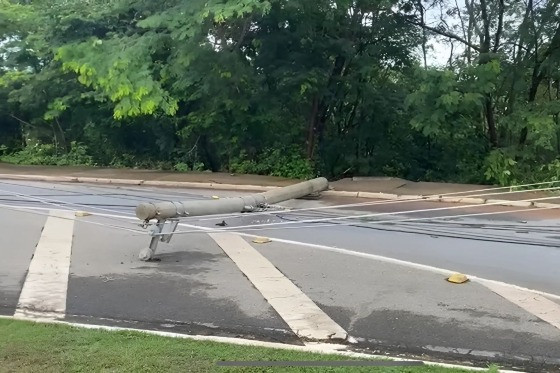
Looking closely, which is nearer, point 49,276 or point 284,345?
point 284,345

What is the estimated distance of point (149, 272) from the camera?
7.31m

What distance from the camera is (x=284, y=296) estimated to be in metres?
6.28

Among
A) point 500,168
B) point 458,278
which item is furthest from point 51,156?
point 458,278

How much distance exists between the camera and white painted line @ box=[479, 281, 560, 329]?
18.3 ft

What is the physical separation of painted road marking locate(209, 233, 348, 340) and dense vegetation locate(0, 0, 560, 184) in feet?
19.6

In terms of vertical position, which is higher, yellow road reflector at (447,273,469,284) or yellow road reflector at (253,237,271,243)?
yellow road reflector at (253,237,271,243)

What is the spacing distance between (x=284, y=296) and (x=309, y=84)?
450 inches

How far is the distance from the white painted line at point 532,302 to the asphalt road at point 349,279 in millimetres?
66

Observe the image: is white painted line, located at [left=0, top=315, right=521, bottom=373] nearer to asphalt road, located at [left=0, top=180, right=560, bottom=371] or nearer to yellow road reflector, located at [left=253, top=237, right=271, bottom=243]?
asphalt road, located at [left=0, top=180, right=560, bottom=371]

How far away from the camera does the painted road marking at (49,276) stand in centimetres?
578

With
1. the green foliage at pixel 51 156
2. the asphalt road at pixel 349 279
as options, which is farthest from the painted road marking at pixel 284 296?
the green foliage at pixel 51 156

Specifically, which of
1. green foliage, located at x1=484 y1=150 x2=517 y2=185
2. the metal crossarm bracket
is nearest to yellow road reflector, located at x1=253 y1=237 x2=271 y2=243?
the metal crossarm bracket

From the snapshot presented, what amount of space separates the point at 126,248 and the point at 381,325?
453cm

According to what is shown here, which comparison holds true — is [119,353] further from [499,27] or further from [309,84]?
[499,27]
